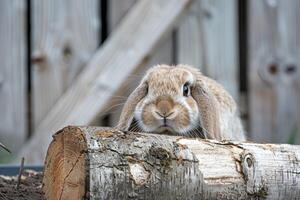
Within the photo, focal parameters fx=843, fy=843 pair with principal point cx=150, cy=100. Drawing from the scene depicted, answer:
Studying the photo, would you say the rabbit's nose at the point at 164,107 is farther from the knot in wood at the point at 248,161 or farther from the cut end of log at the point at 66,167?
the cut end of log at the point at 66,167

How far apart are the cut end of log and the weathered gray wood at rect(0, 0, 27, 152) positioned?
224cm

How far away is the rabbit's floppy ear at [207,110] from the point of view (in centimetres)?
336

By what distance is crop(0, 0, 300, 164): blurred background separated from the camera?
4.91 metres

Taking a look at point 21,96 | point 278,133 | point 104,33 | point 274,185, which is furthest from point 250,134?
point 274,185

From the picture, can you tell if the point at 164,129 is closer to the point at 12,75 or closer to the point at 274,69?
the point at 12,75

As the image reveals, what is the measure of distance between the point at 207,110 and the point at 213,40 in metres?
1.75

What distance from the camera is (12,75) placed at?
4.95 meters

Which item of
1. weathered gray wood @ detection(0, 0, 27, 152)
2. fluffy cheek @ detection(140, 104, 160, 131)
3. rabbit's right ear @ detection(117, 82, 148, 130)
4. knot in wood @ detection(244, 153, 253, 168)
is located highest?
weathered gray wood @ detection(0, 0, 27, 152)

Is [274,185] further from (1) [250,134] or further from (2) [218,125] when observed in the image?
(1) [250,134]

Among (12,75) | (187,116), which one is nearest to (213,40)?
(12,75)

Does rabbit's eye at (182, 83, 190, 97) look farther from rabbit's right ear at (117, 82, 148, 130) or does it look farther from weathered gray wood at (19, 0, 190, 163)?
weathered gray wood at (19, 0, 190, 163)

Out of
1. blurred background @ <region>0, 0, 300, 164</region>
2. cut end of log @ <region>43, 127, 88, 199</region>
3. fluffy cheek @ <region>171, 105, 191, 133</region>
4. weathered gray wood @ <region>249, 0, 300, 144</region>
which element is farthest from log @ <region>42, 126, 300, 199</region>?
weathered gray wood @ <region>249, 0, 300, 144</region>

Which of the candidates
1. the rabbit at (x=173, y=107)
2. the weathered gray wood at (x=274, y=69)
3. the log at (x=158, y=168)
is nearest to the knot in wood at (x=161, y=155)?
the log at (x=158, y=168)

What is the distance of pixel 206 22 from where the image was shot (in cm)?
509
